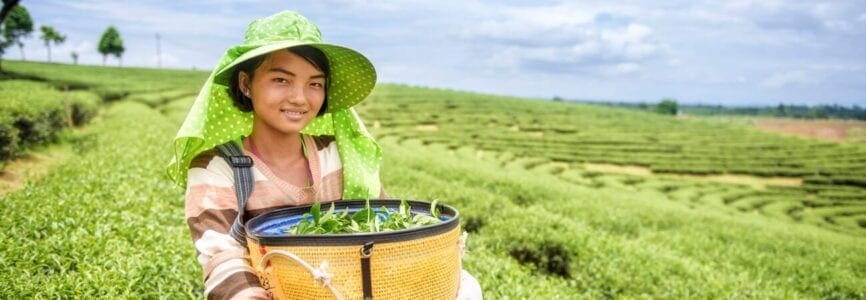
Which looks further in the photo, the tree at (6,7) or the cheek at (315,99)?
the tree at (6,7)

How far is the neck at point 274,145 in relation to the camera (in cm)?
184

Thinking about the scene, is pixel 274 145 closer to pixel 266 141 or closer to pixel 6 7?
pixel 266 141

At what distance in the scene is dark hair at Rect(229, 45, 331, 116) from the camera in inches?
66.9

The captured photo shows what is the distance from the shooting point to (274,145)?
6.10ft

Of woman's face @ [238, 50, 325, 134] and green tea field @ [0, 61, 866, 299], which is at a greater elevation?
woman's face @ [238, 50, 325, 134]

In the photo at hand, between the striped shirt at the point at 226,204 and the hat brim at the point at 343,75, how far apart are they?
22 centimetres

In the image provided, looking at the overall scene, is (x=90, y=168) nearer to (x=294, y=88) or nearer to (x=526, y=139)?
(x=294, y=88)

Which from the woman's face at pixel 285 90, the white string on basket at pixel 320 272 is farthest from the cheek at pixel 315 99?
the white string on basket at pixel 320 272

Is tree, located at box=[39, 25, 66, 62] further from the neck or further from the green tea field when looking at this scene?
the neck

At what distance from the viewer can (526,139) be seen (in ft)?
127

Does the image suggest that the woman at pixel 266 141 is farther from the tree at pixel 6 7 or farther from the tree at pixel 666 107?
the tree at pixel 666 107

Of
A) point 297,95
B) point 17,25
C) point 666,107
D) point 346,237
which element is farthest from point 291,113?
point 666,107

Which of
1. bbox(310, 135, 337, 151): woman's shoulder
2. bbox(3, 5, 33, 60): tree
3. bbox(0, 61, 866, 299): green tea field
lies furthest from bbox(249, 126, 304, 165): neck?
bbox(3, 5, 33, 60): tree

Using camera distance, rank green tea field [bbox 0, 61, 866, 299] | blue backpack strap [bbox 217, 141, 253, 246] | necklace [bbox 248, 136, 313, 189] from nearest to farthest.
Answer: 1. blue backpack strap [bbox 217, 141, 253, 246]
2. necklace [bbox 248, 136, 313, 189]
3. green tea field [bbox 0, 61, 866, 299]
